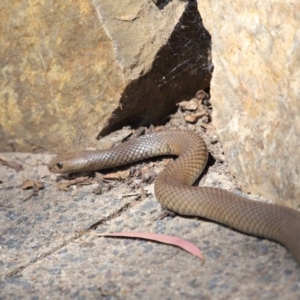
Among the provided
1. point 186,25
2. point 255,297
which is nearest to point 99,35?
point 186,25

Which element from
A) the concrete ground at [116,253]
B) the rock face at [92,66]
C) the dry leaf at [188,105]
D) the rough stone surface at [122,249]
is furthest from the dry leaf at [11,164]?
the dry leaf at [188,105]

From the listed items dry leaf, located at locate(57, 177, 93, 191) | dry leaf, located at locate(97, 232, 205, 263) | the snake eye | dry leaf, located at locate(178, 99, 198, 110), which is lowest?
dry leaf, located at locate(57, 177, 93, 191)

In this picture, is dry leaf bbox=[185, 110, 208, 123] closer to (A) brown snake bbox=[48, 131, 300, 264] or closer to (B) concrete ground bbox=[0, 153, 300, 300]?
(A) brown snake bbox=[48, 131, 300, 264]

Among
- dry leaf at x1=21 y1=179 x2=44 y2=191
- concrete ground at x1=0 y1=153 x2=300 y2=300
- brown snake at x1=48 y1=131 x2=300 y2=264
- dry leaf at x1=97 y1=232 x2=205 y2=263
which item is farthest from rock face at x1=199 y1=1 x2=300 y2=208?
dry leaf at x1=21 y1=179 x2=44 y2=191

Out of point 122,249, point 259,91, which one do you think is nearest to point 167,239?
point 122,249

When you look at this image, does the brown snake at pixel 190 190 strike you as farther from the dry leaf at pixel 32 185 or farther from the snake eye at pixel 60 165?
the dry leaf at pixel 32 185

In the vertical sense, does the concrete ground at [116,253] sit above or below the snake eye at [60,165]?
below
